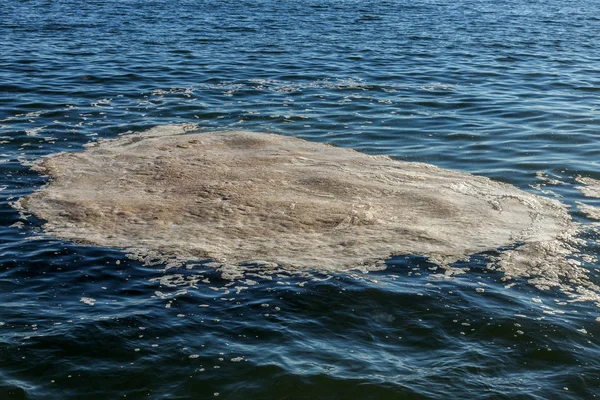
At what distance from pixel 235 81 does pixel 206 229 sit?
26.1 feet

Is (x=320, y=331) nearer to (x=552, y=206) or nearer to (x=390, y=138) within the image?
(x=552, y=206)

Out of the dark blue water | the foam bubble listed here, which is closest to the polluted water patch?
the dark blue water

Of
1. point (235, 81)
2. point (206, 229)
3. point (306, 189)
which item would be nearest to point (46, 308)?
point (206, 229)

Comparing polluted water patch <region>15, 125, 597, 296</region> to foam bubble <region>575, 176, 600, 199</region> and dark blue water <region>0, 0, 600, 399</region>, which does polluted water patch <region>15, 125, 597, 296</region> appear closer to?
dark blue water <region>0, 0, 600, 399</region>

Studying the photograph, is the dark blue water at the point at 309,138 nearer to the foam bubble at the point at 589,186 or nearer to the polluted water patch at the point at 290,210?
the foam bubble at the point at 589,186

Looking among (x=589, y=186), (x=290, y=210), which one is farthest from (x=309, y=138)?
(x=589, y=186)

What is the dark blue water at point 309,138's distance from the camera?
557 centimetres

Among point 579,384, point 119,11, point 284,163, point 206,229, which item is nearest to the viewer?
point 579,384

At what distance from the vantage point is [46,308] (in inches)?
251

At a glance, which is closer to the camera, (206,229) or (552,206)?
(206,229)

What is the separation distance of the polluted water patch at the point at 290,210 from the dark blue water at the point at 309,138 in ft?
0.90

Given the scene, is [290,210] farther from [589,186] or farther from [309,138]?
[589,186]

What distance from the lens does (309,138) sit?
11.7 metres

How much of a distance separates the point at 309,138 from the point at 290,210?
3460 mm
